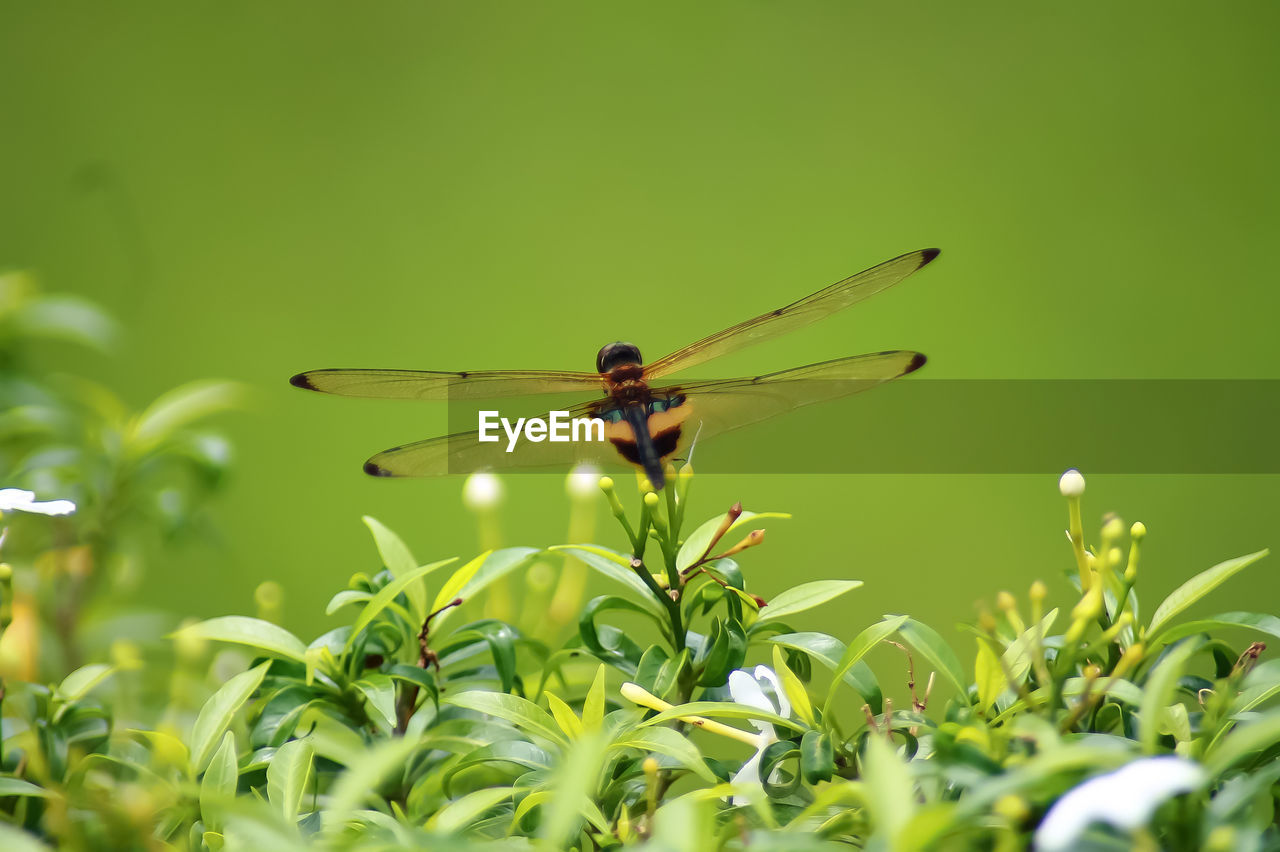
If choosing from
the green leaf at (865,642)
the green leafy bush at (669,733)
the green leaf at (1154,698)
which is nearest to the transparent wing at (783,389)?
the green leafy bush at (669,733)

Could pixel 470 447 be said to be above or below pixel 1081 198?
below

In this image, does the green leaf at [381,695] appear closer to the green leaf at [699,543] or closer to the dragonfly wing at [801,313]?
the green leaf at [699,543]

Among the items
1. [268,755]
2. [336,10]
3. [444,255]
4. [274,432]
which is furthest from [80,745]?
[336,10]

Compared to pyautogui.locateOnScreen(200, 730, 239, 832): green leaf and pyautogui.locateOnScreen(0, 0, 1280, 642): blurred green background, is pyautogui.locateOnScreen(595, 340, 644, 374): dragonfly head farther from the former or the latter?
pyautogui.locateOnScreen(0, 0, 1280, 642): blurred green background

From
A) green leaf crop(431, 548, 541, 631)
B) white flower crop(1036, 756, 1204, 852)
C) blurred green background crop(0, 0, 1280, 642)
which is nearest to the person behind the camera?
white flower crop(1036, 756, 1204, 852)

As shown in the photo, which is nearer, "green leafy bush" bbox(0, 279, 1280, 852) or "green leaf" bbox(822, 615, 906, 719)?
"green leafy bush" bbox(0, 279, 1280, 852)

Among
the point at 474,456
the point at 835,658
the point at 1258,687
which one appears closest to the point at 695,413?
the point at 474,456

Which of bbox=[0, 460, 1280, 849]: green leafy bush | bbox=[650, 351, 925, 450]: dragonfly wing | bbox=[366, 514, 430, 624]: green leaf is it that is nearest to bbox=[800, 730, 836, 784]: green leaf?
bbox=[0, 460, 1280, 849]: green leafy bush

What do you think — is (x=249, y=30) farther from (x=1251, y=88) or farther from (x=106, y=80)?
(x=1251, y=88)
